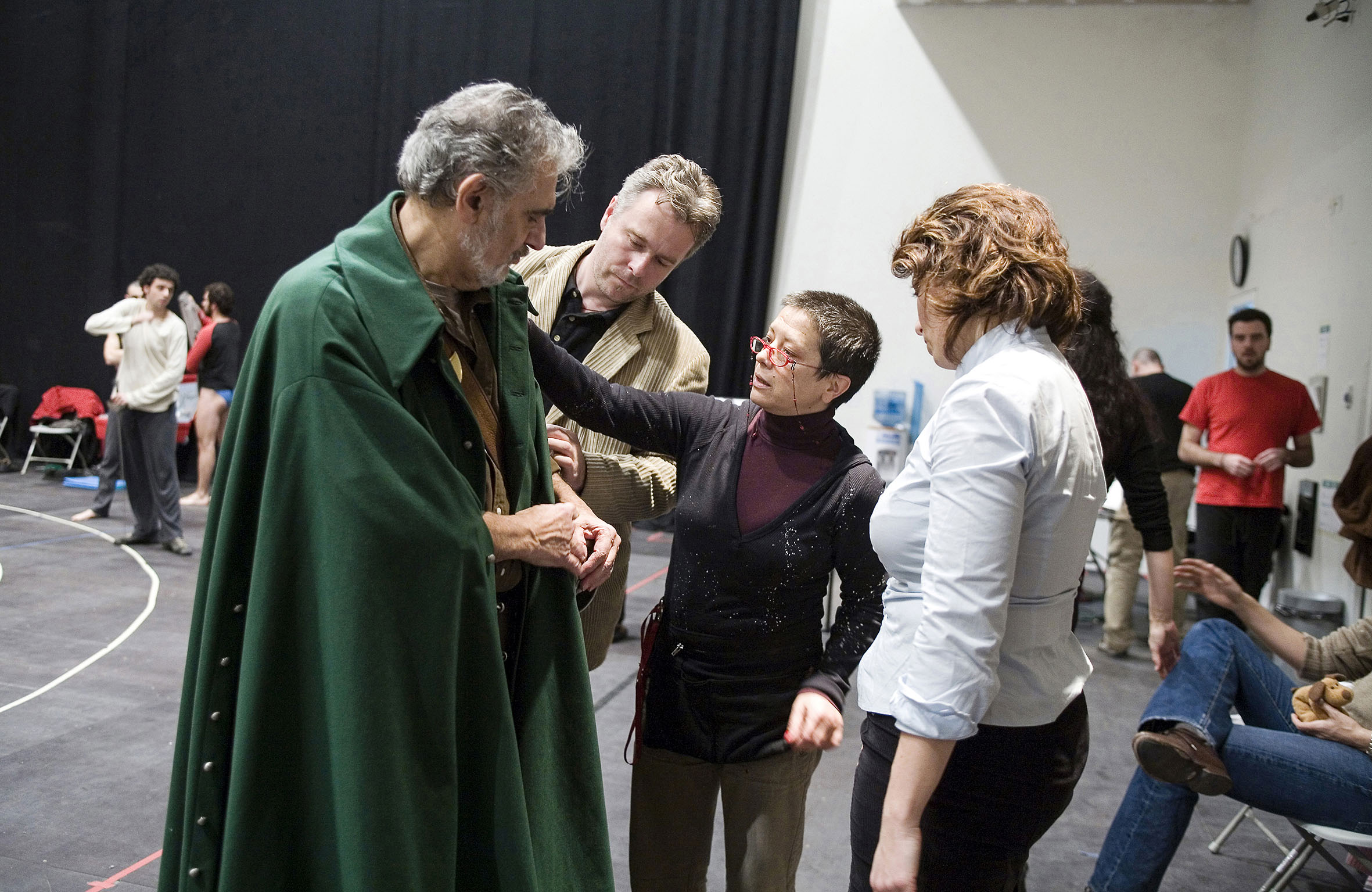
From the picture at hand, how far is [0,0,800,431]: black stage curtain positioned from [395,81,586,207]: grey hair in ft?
22.8

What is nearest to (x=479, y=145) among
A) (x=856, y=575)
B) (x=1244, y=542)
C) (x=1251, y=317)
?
(x=856, y=575)

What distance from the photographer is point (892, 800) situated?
1264 mm

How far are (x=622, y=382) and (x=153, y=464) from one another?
4.95 m

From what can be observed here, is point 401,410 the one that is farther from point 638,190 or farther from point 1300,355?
point 1300,355

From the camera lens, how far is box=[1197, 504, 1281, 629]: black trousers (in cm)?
493

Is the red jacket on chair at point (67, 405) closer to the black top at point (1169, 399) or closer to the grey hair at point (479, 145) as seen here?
the black top at point (1169, 399)

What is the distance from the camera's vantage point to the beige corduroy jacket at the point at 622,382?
1.92 metres

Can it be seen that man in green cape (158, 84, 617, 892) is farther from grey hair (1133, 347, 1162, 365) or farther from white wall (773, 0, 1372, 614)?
white wall (773, 0, 1372, 614)

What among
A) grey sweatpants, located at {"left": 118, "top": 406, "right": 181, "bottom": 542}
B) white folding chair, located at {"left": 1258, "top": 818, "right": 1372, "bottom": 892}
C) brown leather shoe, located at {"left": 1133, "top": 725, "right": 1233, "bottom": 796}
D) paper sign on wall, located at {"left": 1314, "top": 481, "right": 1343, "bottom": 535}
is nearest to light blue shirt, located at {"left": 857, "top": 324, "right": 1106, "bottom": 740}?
brown leather shoe, located at {"left": 1133, "top": 725, "right": 1233, "bottom": 796}

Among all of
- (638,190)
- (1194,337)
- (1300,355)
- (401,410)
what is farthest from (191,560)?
(1194,337)

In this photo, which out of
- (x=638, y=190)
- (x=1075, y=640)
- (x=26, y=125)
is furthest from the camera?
(x=26, y=125)

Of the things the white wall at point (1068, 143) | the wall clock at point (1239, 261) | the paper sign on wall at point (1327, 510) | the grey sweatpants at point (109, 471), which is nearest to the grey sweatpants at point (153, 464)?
the grey sweatpants at point (109, 471)

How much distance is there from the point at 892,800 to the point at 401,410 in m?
0.76

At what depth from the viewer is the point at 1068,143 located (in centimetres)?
763
